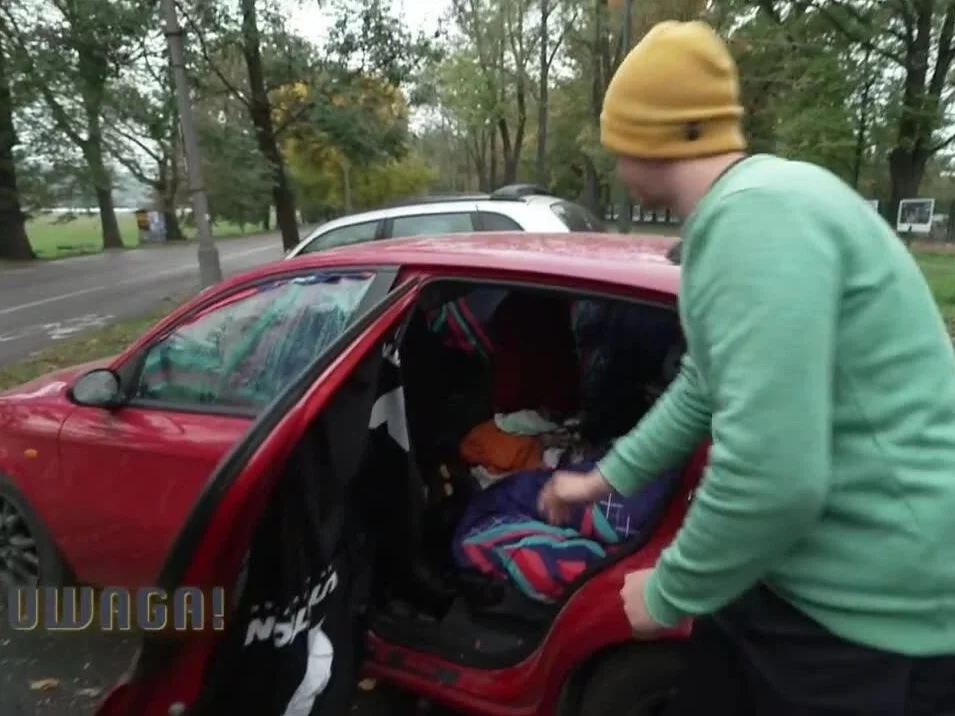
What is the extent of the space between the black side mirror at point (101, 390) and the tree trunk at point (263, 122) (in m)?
13.6

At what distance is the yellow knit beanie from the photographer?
4.18 feet

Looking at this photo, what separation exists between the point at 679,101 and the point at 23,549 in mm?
3405

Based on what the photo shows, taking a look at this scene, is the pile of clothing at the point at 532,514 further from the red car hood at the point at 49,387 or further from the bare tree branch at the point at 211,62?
the bare tree branch at the point at 211,62

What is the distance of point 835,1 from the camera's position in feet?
74.6

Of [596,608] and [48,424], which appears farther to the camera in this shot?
[48,424]

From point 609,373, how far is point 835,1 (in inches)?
914

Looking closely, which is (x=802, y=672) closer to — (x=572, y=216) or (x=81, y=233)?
(x=572, y=216)

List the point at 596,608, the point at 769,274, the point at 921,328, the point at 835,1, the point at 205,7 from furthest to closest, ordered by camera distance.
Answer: the point at 835,1 → the point at 205,7 → the point at 596,608 → the point at 921,328 → the point at 769,274

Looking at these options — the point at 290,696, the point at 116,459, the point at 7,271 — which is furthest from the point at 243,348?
Result: the point at 7,271

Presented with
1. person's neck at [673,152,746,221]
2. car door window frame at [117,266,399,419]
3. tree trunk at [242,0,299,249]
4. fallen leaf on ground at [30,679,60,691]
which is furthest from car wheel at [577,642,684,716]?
tree trunk at [242,0,299,249]

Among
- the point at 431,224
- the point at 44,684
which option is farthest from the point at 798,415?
the point at 431,224

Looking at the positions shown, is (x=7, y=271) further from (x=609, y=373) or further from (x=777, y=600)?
(x=777, y=600)

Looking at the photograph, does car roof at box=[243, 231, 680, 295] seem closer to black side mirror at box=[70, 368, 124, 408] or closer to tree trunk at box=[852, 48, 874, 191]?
black side mirror at box=[70, 368, 124, 408]

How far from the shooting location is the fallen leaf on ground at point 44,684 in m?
3.36
